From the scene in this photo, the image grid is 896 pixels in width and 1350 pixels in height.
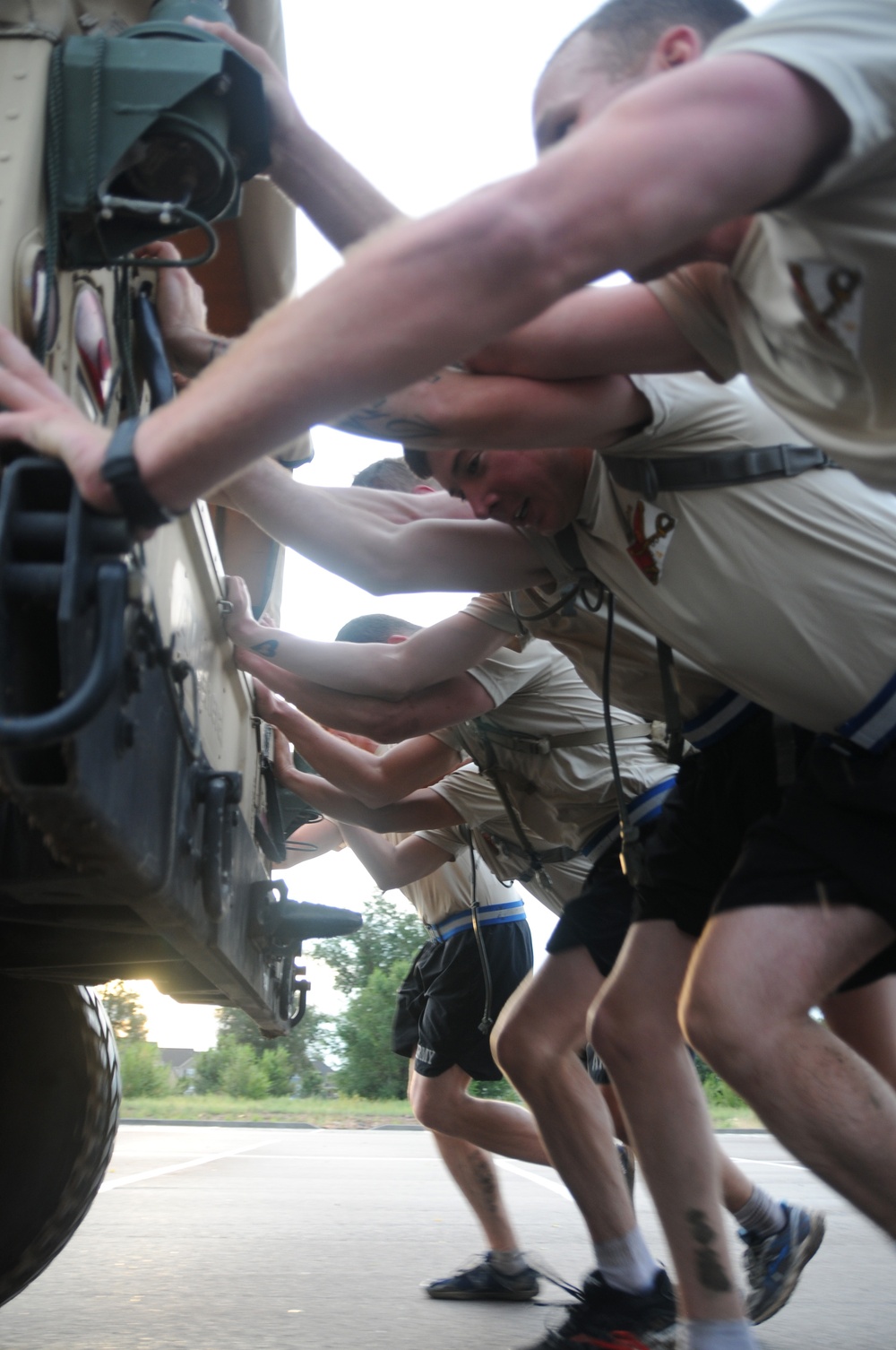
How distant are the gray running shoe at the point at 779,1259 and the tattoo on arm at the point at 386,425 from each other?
90.2 inches

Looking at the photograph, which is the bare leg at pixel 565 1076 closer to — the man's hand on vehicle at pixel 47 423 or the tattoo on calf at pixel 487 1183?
the tattoo on calf at pixel 487 1183

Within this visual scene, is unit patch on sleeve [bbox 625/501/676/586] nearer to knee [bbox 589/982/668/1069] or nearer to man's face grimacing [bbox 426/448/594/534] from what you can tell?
man's face grimacing [bbox 426/448/594/534]

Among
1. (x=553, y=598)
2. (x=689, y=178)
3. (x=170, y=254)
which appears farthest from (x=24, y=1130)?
(x=689, y=178)

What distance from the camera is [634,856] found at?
254cm

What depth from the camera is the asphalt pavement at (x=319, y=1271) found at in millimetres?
2926

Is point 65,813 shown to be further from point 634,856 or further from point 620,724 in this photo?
point 620,724

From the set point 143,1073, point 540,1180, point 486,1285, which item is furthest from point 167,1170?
point 143,1073

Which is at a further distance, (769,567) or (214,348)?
(214,348)

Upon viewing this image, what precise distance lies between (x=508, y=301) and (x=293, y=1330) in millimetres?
2572

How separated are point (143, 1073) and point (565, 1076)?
39.8 metres

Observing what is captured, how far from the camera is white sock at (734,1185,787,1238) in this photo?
3.27 meters

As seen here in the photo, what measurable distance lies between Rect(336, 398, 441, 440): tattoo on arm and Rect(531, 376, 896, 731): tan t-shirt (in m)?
0.30

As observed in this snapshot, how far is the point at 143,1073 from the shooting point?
3994 centimetres

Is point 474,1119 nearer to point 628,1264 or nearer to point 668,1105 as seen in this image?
point 628,1264
